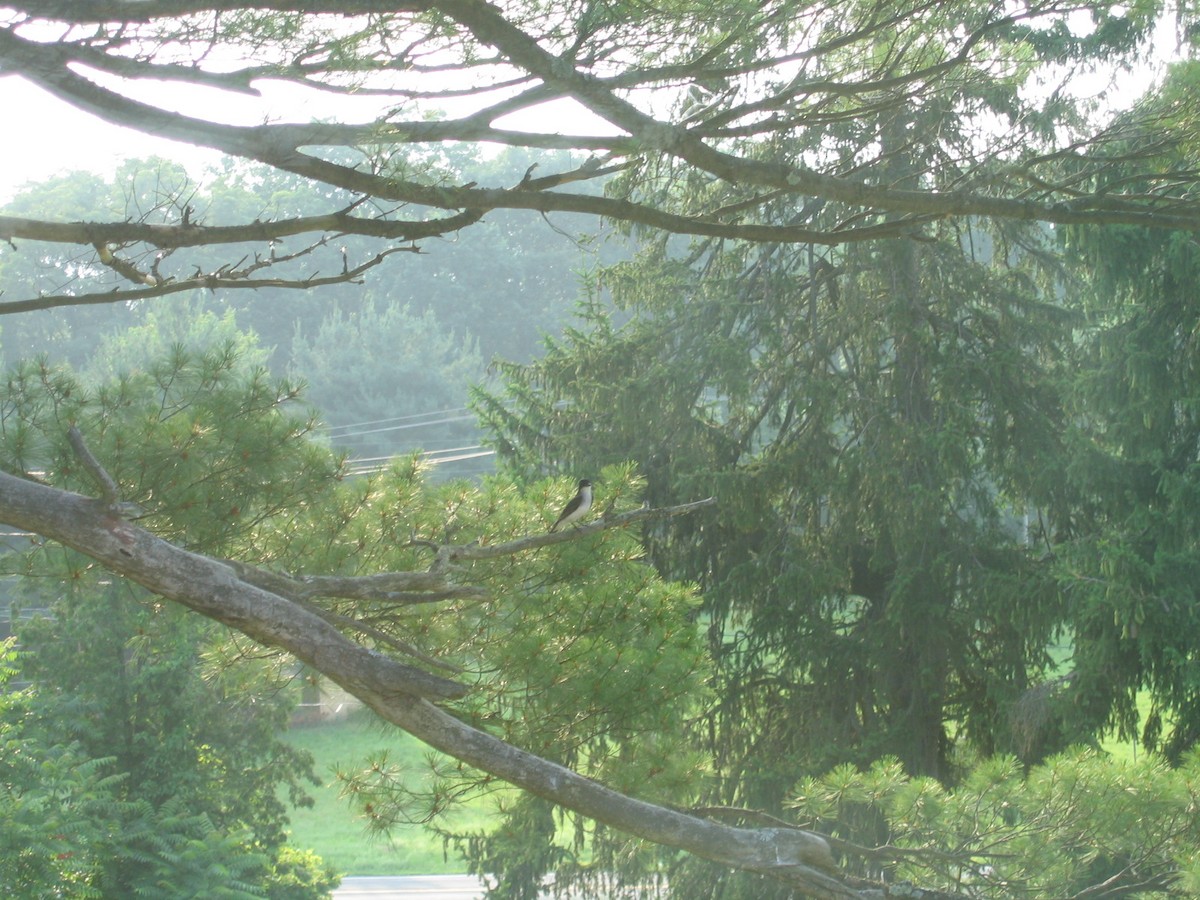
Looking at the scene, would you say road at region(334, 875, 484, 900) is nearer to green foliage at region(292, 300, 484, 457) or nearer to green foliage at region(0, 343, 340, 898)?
green foliage at region(0, 343, 340, 898)

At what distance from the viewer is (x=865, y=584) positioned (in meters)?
7.91

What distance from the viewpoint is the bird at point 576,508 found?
3.62 m

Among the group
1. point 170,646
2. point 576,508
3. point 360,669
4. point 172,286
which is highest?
point 172,286

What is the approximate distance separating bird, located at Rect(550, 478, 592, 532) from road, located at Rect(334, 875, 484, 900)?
11512 millimetres

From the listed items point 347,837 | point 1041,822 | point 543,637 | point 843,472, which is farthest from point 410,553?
point 347,837

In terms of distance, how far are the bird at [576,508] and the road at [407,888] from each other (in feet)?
37.8

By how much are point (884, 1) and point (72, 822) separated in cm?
638

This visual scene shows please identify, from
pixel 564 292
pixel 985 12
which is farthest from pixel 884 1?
pixel 564 292

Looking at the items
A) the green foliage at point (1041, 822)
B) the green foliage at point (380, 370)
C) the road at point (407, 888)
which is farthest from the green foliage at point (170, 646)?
the green foliage at point (380, 370)

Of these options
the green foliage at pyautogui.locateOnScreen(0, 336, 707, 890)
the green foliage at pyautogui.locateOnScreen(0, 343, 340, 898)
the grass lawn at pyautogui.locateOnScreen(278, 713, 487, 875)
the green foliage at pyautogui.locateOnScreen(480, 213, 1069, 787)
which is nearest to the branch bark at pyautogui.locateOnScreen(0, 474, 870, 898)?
the green foliage at pyautogui.locateOnScreen(0, 336, 707, 890)

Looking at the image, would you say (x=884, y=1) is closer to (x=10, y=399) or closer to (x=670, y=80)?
(x=670, y=80)

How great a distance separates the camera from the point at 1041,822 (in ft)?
10.6

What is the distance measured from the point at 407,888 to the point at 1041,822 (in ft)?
42.5

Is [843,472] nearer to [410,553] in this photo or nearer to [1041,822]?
[1041,822]
